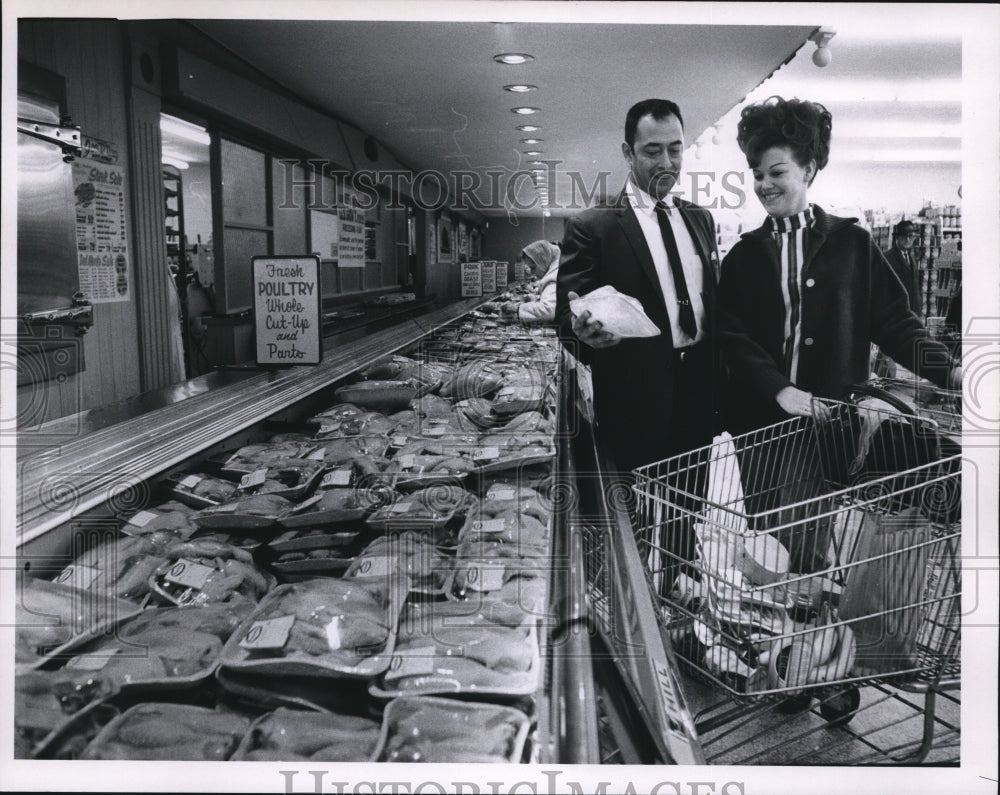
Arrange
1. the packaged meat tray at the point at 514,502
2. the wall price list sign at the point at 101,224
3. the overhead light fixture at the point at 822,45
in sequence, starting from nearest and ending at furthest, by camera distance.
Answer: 1. the overhead light fixture at the point at 822,45
2. the packaged meat tray at the point at 514,502
3. the wall price list sign at the point at 101,224

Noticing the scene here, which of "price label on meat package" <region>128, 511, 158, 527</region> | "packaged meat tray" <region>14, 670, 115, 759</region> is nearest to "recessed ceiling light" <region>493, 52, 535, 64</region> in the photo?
"price label on meat package" <region>128, 511, 158, 527</region>

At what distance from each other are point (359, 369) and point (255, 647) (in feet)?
7.14

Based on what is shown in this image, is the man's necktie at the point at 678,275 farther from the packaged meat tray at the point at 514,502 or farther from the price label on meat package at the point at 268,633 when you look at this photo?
the price label on meat package at the point at 268,633

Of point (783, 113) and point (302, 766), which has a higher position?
point (783, 113)

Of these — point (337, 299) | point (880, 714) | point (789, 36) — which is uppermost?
point (789, 36)

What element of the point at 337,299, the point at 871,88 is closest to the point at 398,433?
the point at 337,299

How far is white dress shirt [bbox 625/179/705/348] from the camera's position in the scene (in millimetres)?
2549

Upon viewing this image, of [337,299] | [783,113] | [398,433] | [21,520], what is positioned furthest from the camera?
[337,299]

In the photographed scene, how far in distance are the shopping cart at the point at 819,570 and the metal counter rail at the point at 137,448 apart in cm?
131

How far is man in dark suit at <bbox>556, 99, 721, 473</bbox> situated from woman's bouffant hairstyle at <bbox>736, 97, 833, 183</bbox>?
0.23 metres

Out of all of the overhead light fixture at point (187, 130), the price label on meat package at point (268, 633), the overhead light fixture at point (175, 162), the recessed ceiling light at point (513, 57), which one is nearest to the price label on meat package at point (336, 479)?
the price label on meat package at point (268, 633)

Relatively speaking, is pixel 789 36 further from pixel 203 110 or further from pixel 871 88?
pixel 203 110

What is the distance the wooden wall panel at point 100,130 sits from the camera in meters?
2.99

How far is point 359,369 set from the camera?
12.1 ft
